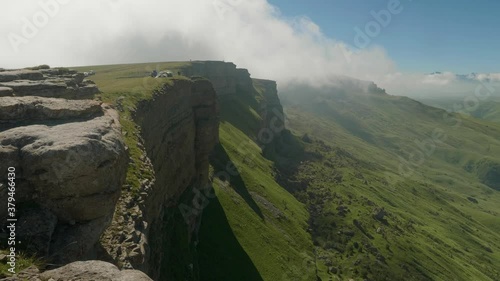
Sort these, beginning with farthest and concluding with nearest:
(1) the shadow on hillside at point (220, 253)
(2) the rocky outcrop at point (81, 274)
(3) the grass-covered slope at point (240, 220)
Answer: (1) the shadow on hillside at point (220, 253), (3) the grass-covered slope at point (240, 220), (2) the rocky outcrop at point (81, 274)

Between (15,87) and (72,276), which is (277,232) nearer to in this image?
(15,87)

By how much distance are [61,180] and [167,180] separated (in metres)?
48.5

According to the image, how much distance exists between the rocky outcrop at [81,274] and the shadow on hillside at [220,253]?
7362 centimetres

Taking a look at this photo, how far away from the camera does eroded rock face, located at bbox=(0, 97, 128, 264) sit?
20938 mm

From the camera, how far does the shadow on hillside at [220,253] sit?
297ft

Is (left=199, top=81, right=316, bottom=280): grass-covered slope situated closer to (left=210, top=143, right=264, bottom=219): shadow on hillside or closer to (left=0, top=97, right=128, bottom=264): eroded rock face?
(left=210, top=143, right=264, bottom=219): shadow on hillside

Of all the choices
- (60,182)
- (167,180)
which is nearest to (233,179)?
(167,180)

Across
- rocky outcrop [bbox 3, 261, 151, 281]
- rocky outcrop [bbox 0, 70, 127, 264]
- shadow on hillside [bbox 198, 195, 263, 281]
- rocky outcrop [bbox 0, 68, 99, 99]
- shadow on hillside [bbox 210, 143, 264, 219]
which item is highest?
rocky outcrop [bbox 0, 68, 99, 99]

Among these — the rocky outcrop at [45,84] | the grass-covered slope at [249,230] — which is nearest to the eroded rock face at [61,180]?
the rocky outcrop at [45,84]

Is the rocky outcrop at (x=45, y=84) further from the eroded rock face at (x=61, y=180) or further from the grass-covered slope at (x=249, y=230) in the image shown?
the grass-covered slope at (x=249, y=230)

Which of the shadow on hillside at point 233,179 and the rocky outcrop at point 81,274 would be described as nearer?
the rocky outcrop at point 81,274

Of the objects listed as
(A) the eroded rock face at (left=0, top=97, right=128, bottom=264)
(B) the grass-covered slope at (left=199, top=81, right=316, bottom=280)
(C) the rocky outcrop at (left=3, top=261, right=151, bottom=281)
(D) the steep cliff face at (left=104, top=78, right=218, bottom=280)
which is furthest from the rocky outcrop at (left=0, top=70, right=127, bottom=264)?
(B) the grass-covered slope at (left=199, top=81, right=316, bottom=280)

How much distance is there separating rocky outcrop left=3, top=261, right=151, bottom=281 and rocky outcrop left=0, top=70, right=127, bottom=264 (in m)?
2.36

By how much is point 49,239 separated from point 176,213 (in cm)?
5670
